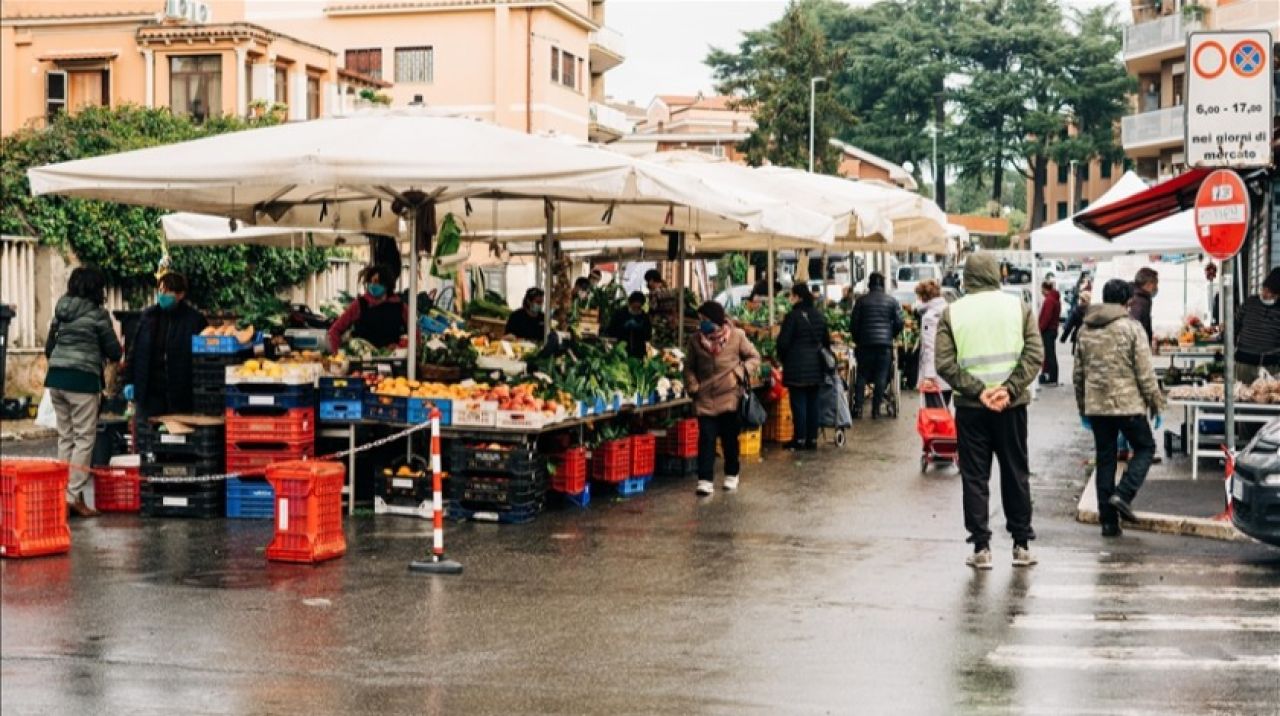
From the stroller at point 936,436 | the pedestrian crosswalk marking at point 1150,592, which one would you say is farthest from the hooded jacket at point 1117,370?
the stroller at point 936,436

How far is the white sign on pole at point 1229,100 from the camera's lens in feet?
44.9

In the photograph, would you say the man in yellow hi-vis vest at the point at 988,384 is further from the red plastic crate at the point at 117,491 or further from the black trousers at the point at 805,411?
the black trousers at the point at 805,411

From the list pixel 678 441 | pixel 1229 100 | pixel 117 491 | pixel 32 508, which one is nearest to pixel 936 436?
pixel 678 441

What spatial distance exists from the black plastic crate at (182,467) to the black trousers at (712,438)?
4313 millimetres

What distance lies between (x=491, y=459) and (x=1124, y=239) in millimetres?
14298

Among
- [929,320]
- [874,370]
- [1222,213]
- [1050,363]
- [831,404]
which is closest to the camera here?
[1222,213]

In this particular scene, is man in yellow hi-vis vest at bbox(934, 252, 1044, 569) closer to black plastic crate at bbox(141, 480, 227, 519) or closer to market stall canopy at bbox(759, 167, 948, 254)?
black plastic crate at bbox(141, 480, 227, 519)

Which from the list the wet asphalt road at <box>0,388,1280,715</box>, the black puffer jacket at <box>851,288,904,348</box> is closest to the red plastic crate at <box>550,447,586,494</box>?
the wet asphalt road at <box>0,388,1280,715</box>

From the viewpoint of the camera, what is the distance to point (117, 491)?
47.1 feet

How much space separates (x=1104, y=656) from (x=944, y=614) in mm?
1317

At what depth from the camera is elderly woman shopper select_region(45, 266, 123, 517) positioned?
45.7ft

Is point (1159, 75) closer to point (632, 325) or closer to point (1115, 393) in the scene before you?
point (632, 325)

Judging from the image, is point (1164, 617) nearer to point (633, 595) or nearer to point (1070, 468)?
point (633, 595)

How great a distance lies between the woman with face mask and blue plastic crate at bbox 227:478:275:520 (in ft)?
3.80
